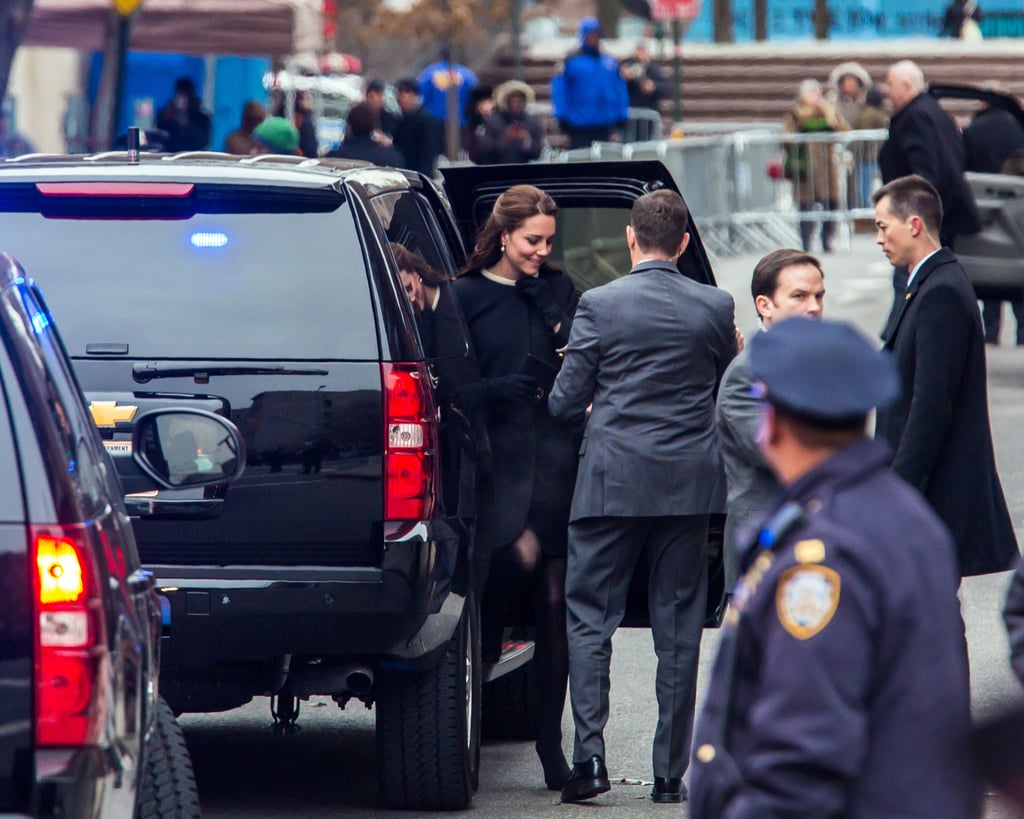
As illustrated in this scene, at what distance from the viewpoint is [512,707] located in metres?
6.96

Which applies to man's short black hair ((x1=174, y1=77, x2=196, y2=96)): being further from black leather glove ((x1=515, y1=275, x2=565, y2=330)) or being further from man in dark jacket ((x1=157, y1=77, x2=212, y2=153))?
black leather glove ((x1=515, y1=275, x2=565, y2=330))

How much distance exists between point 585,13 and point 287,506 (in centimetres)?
3768

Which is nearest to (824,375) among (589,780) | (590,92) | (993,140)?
(589,780)

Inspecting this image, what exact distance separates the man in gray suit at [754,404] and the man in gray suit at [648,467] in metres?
0.30

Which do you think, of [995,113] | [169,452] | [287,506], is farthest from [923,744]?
[995,113]

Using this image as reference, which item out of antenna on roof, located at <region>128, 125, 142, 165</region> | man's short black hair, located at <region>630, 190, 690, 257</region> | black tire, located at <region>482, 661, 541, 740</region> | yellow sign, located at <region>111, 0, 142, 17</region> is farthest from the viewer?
yellow sign, located at <region>111, 0, 142, 17</region>

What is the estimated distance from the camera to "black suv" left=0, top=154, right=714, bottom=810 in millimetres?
5246

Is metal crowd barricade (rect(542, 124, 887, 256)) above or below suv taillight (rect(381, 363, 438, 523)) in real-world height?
below

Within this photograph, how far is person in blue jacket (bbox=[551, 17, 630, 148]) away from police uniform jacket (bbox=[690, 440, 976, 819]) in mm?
20003

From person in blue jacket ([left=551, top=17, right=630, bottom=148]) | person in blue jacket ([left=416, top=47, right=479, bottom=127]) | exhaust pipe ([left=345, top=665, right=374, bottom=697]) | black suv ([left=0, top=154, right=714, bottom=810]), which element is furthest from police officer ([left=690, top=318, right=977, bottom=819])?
person in blue jacket ([left=416, top=47, right=479, bottom=127])

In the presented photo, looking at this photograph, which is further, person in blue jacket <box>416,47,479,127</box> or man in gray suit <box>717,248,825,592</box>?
person in blue jacket <box>416,47,479,127</box>

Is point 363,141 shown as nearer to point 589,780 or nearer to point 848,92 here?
point 589,780

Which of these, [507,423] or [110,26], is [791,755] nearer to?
[507,423]

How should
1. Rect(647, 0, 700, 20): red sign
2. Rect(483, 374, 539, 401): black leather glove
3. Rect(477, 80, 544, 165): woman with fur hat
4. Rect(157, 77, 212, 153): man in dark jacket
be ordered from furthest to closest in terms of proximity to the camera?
Rect(647, 0, 700, 20): red sign
Rect(477, 80, 544, 165): woman with fur hat
Rect(157, 77, 212, 153): man in dark jacket
Rect(483, 374, 539, 401): black leather glove
